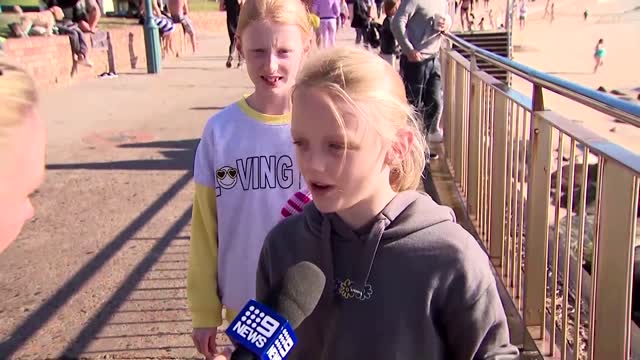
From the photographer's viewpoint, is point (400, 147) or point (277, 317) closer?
point (277, 317)

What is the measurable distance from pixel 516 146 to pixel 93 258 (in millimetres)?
3007

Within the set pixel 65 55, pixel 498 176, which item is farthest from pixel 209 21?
pixel 498 176

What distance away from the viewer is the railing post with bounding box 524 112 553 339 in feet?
11.1

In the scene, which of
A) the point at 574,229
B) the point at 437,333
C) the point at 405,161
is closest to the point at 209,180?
the point at 405,161

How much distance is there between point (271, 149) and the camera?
242 centimetres

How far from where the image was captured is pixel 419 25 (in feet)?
26.2

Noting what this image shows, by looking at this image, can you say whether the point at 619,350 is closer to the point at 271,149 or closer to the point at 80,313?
the point at 271,149

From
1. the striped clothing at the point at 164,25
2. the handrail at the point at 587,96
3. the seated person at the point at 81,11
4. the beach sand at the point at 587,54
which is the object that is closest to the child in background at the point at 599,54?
the beach sand at the point at 587,54

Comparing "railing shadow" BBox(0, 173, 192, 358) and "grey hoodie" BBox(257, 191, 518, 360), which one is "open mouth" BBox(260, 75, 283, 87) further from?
"railing shadow" BBox(0, 173, 192, 358)

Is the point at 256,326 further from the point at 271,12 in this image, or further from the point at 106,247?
the point at 106,247

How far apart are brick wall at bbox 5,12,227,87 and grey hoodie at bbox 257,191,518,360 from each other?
28.3ft

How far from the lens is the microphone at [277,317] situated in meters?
1.37

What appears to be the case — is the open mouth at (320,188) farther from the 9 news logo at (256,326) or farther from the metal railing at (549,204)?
the metal railing at (549,204)

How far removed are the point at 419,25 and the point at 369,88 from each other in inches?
254
